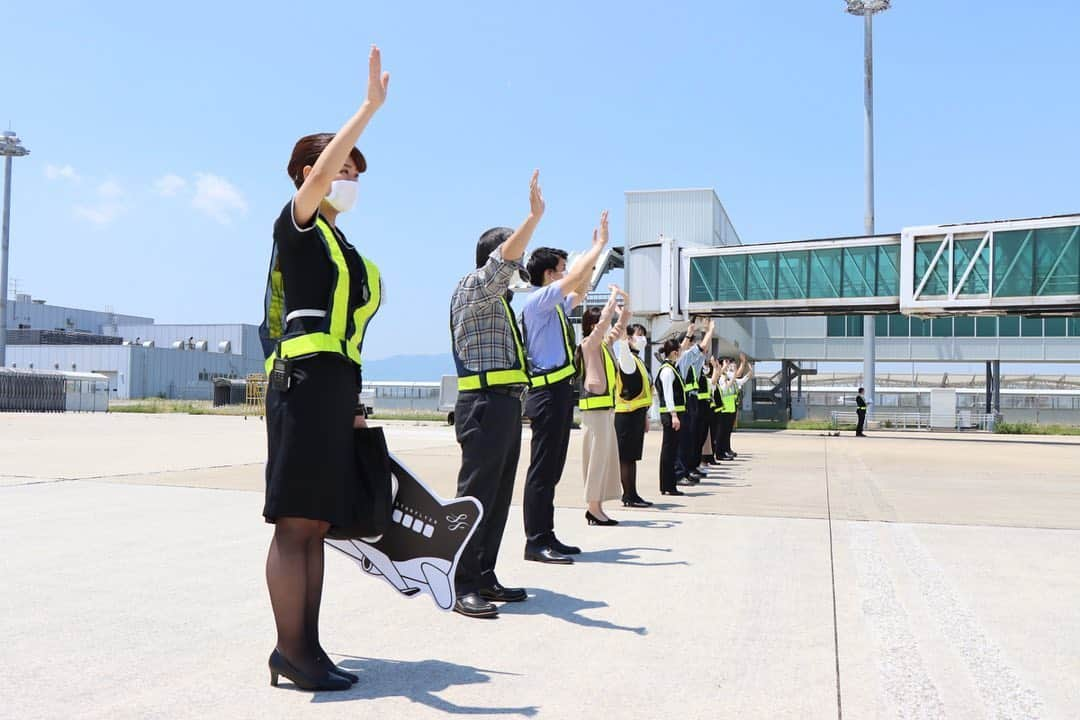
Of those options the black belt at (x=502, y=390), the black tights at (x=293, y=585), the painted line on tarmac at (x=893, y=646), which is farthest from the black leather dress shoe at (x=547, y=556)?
the black tights at (x=293, y=585)

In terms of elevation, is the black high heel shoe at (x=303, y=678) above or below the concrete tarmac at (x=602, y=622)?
above

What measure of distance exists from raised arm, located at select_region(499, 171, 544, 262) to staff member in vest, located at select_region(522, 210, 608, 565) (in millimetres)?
1203

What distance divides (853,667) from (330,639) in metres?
2.08

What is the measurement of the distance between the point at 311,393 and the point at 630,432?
5.75 metres

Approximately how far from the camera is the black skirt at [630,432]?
8500 millimetres

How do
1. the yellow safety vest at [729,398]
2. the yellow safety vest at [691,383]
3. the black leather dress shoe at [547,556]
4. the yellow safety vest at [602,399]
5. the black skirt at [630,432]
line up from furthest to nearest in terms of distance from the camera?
1. the yellow safety vest at [729,398]
2. the yellow safety vest at [691,383]
3. the black skirt at [630,432]
4. the yellow safety vest at [602,399]
5. the black leather dress shoe at [547,556]

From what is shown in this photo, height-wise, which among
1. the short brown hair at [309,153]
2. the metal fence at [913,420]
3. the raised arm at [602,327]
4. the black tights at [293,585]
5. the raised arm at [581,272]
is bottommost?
the metal fence at [913,420]

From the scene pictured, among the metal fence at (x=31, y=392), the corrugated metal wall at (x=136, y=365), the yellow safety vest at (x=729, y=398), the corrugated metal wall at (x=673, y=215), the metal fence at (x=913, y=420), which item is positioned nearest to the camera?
the yellow safety vest at (x=729, y=398)

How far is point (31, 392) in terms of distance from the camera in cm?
4300

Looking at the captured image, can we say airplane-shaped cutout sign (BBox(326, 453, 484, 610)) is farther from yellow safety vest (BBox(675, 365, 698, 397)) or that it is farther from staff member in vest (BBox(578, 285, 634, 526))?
yellow safety vest (BBox(675, 365, 698, 397))

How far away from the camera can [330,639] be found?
12.3 feet

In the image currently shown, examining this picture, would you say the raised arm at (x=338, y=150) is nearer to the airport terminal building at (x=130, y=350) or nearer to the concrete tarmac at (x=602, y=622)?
the concrete tarmac at (x=602, y=622)

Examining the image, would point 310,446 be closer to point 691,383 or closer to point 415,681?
point 415,681

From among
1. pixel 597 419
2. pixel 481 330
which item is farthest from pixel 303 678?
pixel 597 419
